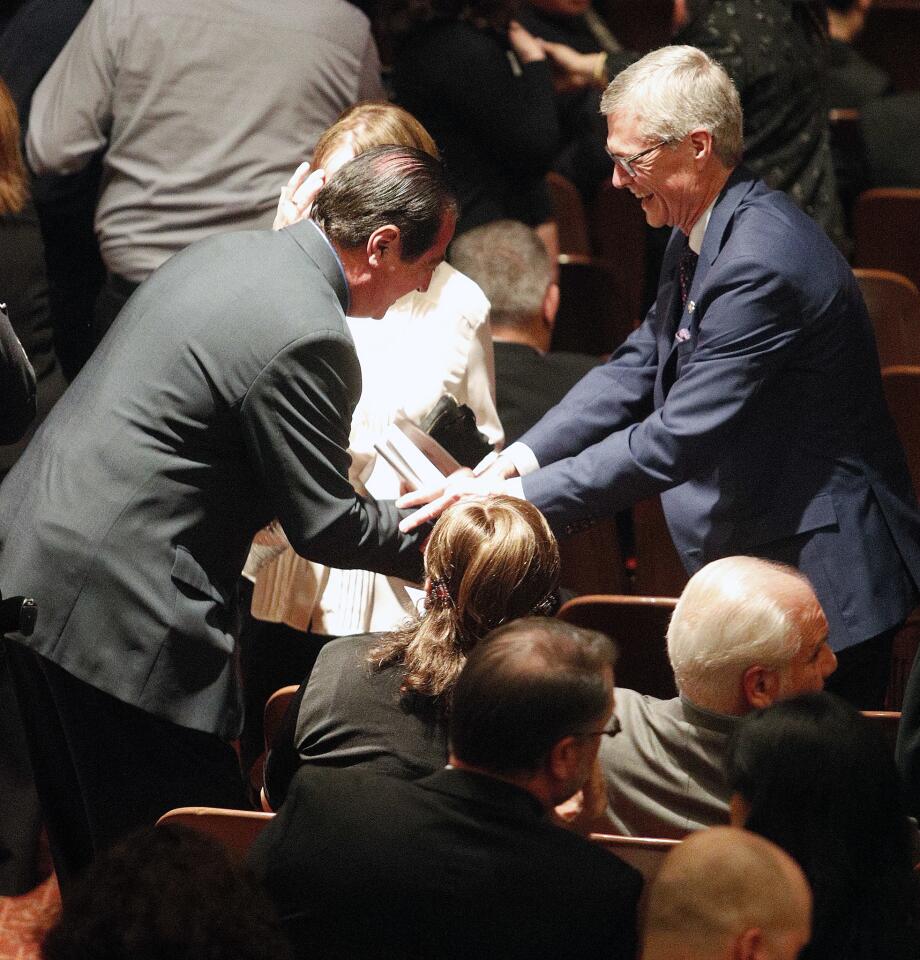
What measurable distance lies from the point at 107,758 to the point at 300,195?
1.07 meters

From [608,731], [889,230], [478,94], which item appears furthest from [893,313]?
[608,731]

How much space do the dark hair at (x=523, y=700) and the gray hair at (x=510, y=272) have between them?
1.84 meters

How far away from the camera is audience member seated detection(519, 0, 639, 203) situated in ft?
15.3

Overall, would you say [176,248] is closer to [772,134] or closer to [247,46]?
Result: [247,46]

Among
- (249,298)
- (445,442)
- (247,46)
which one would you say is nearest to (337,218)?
(249,298)

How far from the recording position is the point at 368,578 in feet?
9.38

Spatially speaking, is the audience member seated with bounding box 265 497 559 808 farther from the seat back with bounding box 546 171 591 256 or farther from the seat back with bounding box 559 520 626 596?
the seat back with bounding box 546 171 591 256

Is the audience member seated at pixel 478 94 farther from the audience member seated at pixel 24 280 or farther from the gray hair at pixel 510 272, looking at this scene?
the audience member seated at pixel 24 280

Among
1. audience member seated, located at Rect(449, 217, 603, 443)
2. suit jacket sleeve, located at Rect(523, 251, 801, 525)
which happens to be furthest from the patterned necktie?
audience member seated, located at Rect(449, 217, 603, 443)

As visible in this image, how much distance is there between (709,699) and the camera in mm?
2168

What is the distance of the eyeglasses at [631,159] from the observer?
2.53 metres

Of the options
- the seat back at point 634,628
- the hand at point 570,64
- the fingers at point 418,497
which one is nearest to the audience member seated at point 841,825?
the seat back at point 634,628

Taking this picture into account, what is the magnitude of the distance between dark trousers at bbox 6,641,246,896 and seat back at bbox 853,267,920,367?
236cm

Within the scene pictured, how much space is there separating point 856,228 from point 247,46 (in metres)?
2.42
